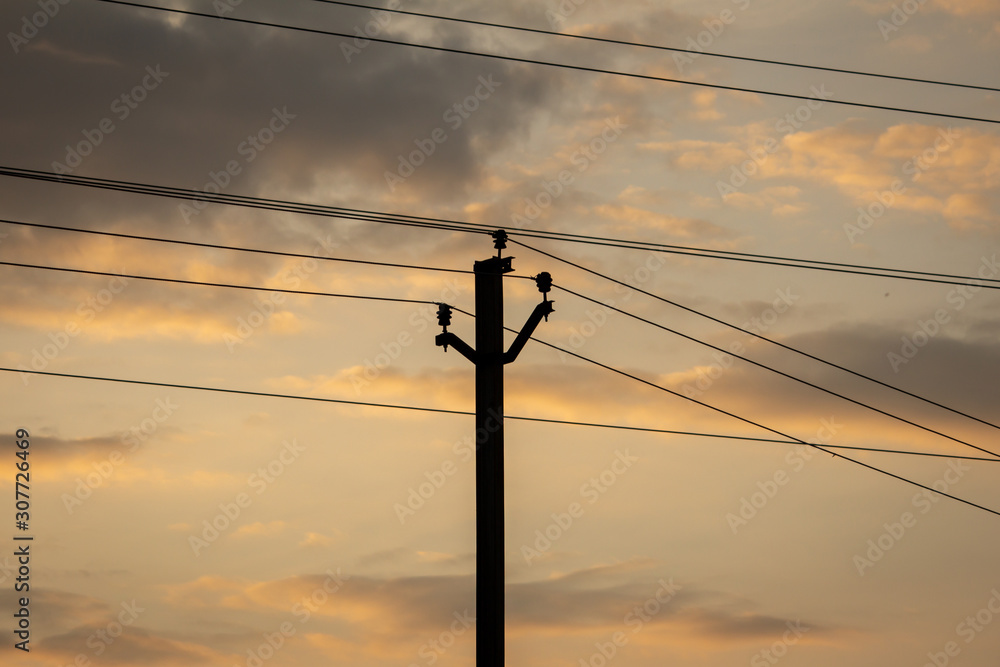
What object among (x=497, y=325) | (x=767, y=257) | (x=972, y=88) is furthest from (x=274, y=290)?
(x=972, y=88)

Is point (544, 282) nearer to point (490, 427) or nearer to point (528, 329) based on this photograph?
point (528, 329)

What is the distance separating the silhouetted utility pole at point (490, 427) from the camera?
17156mm

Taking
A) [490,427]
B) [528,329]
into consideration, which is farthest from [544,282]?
[490,427]

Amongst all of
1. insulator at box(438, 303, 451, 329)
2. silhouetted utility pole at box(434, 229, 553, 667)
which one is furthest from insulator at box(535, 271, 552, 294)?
insulator at box(438, 303, 451, 329)

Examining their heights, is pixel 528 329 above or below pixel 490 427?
above

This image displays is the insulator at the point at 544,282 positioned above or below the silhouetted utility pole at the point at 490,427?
above

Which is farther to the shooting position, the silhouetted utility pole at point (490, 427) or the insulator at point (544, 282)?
the insulator at point (544, 282)

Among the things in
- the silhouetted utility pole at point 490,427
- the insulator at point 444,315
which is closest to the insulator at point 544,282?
the silhouetted utility pole at point 490,427

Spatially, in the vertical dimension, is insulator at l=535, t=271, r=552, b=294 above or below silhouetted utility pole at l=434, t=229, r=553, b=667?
above

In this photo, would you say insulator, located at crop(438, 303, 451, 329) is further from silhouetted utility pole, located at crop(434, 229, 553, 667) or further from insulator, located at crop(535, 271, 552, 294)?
insulator, located at crop(535, 271, 552, 294)

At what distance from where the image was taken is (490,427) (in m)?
17.7

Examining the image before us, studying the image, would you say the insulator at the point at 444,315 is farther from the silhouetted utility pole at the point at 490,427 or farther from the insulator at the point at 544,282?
the insulator at the point at 544,282

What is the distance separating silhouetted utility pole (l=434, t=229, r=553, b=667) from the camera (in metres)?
17.2

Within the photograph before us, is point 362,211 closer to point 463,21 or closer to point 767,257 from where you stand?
point 463,21
